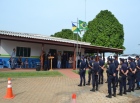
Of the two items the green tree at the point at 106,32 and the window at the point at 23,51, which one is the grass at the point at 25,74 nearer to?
the window at the point at 23,51

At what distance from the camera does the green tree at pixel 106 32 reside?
39.6 m

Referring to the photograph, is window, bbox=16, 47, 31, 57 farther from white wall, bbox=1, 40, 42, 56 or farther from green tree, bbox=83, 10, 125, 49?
green tree, bbox=83, 10, 125, 49

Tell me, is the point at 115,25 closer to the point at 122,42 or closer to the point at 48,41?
the point at 122,42

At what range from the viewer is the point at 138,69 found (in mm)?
12438

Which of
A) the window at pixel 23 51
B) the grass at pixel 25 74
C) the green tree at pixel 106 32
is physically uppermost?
the green tree at pixel 106 32

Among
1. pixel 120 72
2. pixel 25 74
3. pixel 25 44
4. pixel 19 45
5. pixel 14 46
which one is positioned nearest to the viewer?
pixel 120 72

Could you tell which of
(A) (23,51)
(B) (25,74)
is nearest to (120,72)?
(B) (25,74)

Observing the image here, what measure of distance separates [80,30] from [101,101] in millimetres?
13950

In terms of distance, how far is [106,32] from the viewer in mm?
40062

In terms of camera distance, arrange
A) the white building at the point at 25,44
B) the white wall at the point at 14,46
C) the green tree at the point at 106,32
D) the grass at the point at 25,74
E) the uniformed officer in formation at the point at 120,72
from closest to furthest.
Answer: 1. the uniformed officer in formation at the point at 120,72
2. the grass at the point at 25,74
3. the white building at the point at 25,44
4. the white wall at the point at 14,46
5. the green tree at the point at 106,32

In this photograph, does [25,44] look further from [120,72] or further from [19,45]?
[120,72]

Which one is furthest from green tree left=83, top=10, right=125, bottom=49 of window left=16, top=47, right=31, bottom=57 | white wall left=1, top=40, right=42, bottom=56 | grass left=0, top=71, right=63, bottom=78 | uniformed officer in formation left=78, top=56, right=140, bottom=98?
uniformed officer in formation left=78, top=56, right=140, bottom=98

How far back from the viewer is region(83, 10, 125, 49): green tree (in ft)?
130

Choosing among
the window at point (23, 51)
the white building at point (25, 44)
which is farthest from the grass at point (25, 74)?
the window at point (23, 51)
